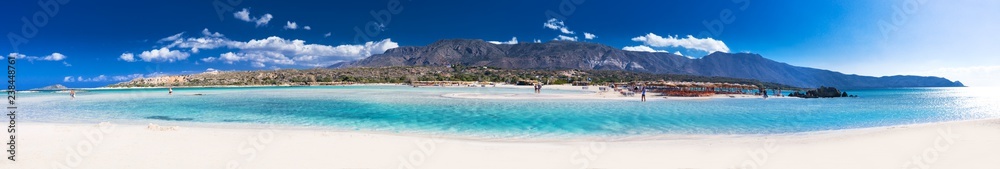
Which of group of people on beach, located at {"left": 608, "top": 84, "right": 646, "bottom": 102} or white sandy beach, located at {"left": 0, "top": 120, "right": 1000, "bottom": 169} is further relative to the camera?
group of people on beach, located at {"left": 608, "top": 84, "right": 646, "bottom": 102}

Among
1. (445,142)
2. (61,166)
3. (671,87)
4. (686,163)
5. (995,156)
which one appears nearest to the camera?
(61,166)

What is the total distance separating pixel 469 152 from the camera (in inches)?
318

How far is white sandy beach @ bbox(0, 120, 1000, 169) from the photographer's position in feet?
22.4

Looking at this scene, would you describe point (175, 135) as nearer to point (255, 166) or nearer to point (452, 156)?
point (255, 166)

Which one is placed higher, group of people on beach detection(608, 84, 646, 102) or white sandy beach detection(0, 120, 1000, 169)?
group of people on beach detection(608, 84, 646, 102)

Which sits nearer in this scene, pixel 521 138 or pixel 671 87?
pixel 521 138

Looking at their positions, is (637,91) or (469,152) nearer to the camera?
(469,152)

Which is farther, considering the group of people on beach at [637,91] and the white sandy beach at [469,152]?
the group of people on beach at [637,91]

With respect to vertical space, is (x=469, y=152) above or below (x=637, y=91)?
below

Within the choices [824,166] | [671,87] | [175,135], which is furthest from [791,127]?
[671,87]

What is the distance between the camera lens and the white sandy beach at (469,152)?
6.82 m

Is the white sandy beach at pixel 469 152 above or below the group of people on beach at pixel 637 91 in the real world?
below

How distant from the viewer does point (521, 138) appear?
36.1 feet

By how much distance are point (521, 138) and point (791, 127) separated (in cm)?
961
